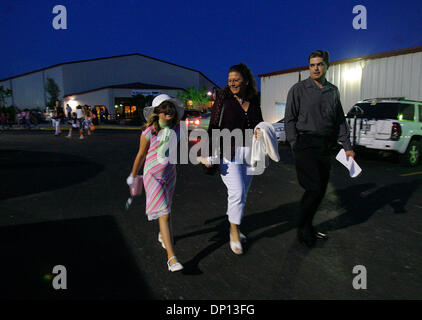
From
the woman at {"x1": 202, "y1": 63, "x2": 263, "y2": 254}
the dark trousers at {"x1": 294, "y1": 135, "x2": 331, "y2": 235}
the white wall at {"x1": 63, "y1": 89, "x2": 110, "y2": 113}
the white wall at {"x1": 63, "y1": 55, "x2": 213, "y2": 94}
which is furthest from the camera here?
the white wall at {"x1": 63, "y1": 55, "x2": 213, "y2": 94}

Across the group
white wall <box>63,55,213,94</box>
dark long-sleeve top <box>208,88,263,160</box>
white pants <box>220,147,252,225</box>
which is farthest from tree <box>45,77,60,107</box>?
white pants <box>220,147,252,225</box>

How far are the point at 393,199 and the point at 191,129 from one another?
14.2 meters

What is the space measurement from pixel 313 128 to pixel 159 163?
1649 millimetres

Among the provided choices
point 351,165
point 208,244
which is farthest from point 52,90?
point 351,165

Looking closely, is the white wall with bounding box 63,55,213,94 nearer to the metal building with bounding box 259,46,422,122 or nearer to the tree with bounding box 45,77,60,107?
the tree with bounding box 45,77,60,107

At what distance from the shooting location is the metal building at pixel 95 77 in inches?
1773

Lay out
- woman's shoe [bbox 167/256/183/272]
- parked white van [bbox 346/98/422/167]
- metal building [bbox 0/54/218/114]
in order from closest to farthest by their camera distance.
Answer: woman's shoe [bbox 167/256/183/272]
parked white van [bbox 346/98/422/167]
metal building [bbox 0/54/218/114]

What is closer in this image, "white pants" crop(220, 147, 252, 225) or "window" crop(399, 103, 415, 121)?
"white pants" crop(220, 147, 252, 225)

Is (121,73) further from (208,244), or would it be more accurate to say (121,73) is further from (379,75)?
(208,244)

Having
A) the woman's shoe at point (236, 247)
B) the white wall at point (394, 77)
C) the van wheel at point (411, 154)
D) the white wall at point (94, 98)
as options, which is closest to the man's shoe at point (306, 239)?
the woman's shoe at point (236, 247)

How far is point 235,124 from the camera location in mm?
3105

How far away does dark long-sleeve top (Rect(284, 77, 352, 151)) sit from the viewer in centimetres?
320

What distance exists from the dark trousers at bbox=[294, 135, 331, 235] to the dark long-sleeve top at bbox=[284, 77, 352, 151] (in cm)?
8

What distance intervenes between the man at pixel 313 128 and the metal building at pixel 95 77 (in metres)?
40.3
